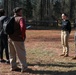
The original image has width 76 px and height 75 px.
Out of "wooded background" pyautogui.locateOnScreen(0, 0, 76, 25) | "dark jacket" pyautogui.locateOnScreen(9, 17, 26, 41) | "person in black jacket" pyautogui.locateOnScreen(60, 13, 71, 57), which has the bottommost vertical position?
"wooded background" pyautogui.locateOnScreen(0, 0, 76, 25)

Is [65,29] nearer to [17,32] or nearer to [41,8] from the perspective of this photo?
[17,32]

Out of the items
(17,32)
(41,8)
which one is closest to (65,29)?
(17,32)

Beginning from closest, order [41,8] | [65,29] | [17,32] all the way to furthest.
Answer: [17,32] → [65,29] → [41,8]

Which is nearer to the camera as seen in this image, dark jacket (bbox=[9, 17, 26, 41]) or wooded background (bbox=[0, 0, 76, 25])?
dark jacket (bbox=[9, 17, 26, 41])

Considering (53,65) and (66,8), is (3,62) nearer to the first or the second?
(53,65)

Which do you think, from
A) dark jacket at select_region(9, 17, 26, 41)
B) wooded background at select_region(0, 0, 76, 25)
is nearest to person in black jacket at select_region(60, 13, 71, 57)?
dark jacket at select_region(9, 17, 26, 41)

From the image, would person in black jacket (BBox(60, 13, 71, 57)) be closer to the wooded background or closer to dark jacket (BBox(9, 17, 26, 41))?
dark jacket (BBox(9, 17, 26, 41))

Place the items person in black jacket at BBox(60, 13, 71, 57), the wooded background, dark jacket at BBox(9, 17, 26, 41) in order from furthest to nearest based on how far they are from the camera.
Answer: the wooded background
person in black jacket at BBox(60, 13, 71, 57)
dark jacket at BBox(9, 17, 26, 41)

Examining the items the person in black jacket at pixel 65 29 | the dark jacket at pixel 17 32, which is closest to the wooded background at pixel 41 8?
the person in black jacket at pixel 65 29

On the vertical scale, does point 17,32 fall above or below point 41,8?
above

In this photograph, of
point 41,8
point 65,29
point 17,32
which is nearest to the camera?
point 17,32

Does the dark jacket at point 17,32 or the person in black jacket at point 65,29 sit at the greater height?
the dark jacket at point 17,32

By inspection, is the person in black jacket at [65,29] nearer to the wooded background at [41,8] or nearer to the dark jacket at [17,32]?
the dark jacket at [17,32]

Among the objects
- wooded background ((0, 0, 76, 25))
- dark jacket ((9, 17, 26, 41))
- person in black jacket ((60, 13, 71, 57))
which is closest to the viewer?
dark jacket ((9, 17, 26, 41))
